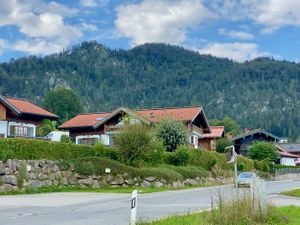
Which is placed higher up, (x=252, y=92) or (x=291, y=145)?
(x=252, y=92)

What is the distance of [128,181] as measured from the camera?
1585 inches

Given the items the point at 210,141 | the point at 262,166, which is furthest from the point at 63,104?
the point at 262,166

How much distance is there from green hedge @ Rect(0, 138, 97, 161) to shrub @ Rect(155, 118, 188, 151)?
14631 mm

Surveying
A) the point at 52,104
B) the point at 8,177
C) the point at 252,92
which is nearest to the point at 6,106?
the point at 8,177

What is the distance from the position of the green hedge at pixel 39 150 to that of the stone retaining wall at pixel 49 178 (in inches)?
19.1

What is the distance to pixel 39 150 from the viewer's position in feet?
119

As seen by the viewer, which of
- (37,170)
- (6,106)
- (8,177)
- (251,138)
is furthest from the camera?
(251,138)

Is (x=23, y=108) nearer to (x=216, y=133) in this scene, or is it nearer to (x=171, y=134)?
(x=171, y=134)

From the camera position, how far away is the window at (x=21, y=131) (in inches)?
2190

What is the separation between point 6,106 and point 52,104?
8057 centimetres

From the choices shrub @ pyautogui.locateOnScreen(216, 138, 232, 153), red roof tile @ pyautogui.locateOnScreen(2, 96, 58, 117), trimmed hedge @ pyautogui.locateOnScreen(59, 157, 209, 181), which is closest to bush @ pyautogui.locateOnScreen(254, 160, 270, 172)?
shrub @ pyautogui.locateOnScreen(216, 138, 232, 153)

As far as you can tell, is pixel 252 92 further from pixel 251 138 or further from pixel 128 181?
pixel 128 181

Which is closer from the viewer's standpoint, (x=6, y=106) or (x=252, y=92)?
(x=6, y=106)

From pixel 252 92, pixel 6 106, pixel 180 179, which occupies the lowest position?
pixel 180 179
